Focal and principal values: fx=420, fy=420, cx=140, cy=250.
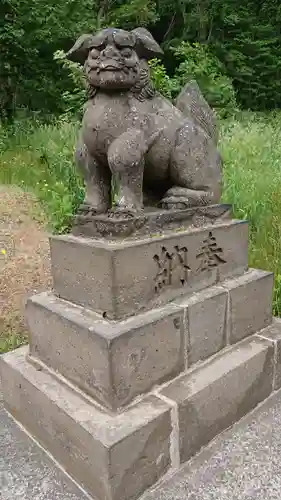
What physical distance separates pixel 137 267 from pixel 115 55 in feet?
2.60

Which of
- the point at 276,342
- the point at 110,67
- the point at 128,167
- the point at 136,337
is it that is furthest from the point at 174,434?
the point at 110,67

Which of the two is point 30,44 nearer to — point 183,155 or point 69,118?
point 69,118

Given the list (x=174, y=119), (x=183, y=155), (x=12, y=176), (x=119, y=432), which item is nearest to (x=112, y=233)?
(x=183, y=155)

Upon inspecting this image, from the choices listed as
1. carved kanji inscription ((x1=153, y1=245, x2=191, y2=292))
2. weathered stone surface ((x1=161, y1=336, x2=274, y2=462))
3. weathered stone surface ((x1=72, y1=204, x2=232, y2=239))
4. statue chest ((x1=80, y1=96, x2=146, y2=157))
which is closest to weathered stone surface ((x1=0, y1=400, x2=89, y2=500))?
weathered stone surface ((x1=161, y1=336, x2=274, y2=462))

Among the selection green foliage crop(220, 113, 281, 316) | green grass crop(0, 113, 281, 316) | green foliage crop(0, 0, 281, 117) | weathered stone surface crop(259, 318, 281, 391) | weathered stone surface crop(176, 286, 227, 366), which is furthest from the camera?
green foliage crop(0, 0, 281, 117)

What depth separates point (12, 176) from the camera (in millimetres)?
4684

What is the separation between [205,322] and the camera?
1873 millimetres

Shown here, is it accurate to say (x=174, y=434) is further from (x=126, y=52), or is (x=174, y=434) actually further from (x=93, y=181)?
(x=126, y=52)

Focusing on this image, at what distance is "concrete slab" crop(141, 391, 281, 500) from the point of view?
60.2 inches

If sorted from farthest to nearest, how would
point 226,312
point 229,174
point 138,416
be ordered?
point 229,174
point 226,312
point 138,416

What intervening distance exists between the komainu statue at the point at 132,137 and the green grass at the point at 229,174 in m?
1.36

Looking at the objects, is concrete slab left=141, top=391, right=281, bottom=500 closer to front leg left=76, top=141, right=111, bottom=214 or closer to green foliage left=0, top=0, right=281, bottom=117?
front leg left=76, top=141, right=111, bottom=214

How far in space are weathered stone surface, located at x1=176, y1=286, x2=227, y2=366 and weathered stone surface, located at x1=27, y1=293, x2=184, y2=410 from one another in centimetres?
6

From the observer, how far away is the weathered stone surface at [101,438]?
1438 millimetres
